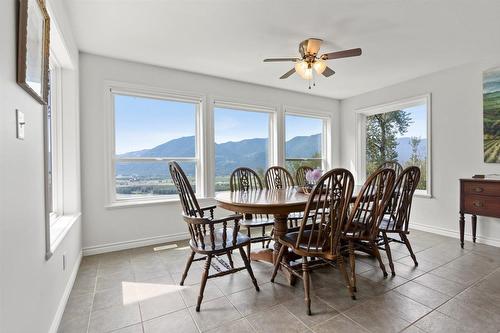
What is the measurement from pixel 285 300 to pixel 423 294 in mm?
1130

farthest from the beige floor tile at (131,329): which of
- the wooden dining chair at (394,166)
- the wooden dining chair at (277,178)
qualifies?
the wooden dining chair at (394,166)

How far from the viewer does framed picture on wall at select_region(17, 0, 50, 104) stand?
117 centimetres

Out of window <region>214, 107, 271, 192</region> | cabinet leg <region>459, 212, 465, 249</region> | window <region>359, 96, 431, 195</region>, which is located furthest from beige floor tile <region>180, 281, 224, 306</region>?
window <region>359, 96, 431, 195</region>

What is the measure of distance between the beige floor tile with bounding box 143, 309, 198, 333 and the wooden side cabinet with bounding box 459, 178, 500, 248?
338cm

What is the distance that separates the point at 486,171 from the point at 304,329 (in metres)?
3.31

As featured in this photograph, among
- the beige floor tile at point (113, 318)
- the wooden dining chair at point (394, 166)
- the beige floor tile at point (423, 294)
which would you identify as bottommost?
the beige floor tile at point (113, 318)

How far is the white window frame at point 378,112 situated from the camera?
3871mm

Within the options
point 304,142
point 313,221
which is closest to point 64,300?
point 313,221

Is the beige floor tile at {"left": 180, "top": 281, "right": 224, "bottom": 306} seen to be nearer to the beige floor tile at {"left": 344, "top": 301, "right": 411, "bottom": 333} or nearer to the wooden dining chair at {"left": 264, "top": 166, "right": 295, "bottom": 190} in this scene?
the beige floor tile at {"left": 344, "top": 301, "right": 411, "bottom": 333}

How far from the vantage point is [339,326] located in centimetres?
168

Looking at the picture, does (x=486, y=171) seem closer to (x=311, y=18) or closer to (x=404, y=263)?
(x=404, y=263)

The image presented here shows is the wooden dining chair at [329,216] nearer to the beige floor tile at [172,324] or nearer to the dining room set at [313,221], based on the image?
the dining room set at [313,221]

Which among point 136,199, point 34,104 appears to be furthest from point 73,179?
point 34,104

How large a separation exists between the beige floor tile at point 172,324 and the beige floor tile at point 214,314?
1.8 inches
